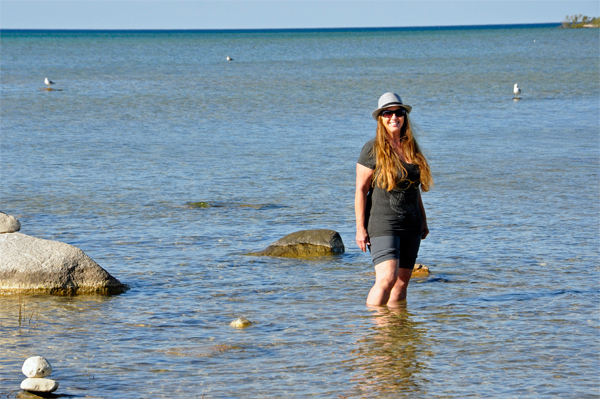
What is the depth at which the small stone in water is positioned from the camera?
7082 millimetres

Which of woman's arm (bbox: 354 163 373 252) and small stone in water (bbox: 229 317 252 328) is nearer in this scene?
woman's arm (bbox: 354 163 373 252)

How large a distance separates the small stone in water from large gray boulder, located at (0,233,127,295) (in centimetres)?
163

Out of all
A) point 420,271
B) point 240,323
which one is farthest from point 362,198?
point 420,271

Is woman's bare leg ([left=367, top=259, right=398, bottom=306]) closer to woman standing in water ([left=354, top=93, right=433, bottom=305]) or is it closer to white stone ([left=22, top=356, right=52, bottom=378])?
woman standing in water ([left=354, top=93, right=433, bottom=305])

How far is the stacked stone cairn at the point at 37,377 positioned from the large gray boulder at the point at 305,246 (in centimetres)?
445

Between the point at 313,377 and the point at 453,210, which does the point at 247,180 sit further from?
the point at 313,377

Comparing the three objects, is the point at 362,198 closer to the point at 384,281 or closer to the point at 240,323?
the point at 384,281

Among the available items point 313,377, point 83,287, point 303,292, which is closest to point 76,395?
point 313,377

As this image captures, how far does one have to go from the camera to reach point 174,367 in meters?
6.05

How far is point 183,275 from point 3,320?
7.39 ft

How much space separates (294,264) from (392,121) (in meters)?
3.45

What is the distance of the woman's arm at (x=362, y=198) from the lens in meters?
6.26

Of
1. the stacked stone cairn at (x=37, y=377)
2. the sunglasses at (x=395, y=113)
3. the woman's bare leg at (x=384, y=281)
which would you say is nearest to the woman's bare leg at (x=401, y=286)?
the woman's bare leg at (x=384, y=281)

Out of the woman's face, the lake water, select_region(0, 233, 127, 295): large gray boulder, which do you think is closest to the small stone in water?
the lake water
